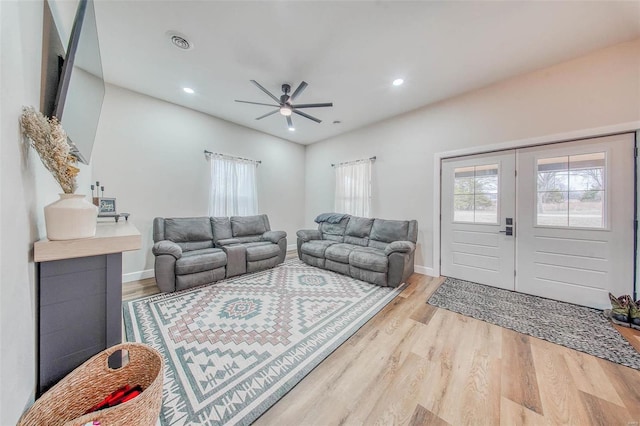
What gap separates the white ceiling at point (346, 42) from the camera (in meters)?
1.92

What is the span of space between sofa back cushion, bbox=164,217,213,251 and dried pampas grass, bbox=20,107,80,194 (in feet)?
8.51

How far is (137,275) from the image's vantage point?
3.35 m

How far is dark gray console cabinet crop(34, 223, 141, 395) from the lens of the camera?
100cm

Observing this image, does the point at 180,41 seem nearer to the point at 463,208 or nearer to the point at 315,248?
the point at 315,248

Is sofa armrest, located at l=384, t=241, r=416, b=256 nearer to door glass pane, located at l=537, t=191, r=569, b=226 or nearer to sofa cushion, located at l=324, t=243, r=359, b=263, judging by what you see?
sofa cushion, located at l=324, t=243, r=359, b=263

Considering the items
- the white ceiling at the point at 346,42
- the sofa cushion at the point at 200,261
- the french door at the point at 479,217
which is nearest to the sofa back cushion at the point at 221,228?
the sofa cushion at the point at 200,261

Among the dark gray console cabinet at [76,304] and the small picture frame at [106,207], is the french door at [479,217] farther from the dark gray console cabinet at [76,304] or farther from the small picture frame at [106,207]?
the small picture frame at [106,207]

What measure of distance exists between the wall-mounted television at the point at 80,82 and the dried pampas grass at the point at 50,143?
249mm

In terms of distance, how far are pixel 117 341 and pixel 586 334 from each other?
3.65 m

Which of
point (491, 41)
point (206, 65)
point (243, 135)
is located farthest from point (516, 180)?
point (243, 135)

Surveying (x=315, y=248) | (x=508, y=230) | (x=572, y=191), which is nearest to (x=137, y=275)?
(x=315, y=248)

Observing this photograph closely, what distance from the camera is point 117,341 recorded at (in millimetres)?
1194

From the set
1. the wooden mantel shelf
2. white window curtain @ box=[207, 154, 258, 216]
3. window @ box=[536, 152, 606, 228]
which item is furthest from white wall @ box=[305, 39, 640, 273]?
the wooden mantel shelf

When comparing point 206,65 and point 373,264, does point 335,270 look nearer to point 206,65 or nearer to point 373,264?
point 373,264
